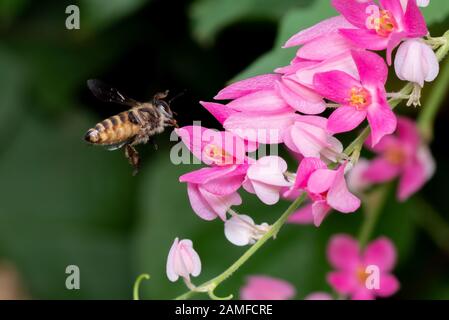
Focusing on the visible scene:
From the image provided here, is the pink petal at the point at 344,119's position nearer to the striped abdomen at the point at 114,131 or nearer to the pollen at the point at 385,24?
the pollen at the point at 385,24

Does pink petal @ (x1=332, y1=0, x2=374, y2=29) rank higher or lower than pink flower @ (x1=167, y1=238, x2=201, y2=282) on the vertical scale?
higher

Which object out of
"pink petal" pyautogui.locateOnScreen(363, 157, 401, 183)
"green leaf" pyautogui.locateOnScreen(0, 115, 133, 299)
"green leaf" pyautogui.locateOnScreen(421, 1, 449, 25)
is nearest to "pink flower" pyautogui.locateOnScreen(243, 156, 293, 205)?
"green leaf" pyautogui.locateOnScreen(421, 1, 449, 25)

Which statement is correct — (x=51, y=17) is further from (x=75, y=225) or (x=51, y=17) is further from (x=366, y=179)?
(x=366, y=179)

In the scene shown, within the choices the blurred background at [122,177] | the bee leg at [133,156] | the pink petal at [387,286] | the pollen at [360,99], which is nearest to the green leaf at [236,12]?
the blurred background at [122,177]

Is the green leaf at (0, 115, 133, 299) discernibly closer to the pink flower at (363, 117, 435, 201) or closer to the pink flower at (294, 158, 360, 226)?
the pink flower at (363, 117, 435, 201)

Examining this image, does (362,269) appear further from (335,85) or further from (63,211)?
(63,211)
